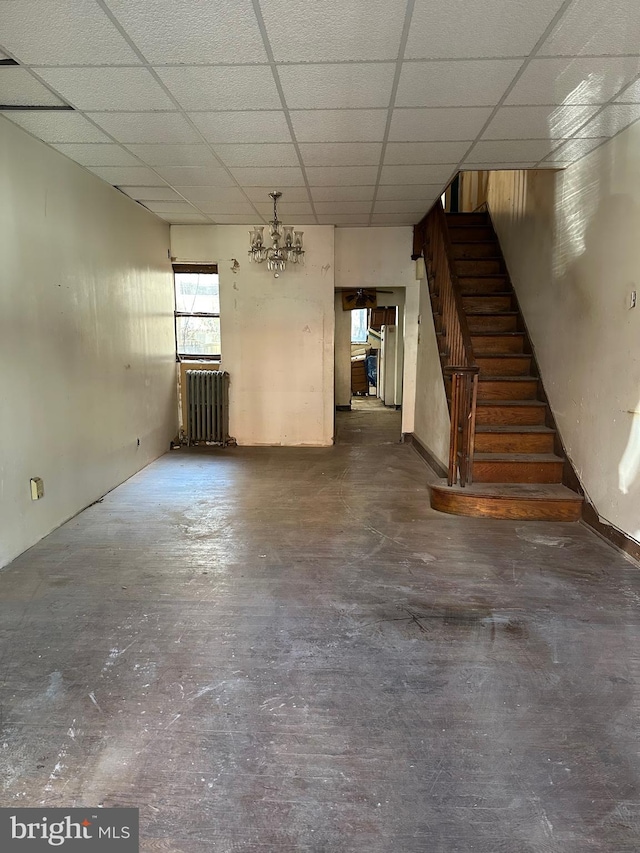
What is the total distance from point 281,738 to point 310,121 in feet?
11.3

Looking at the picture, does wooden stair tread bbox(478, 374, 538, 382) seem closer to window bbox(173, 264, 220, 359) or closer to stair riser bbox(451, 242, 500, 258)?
stair riser bbox(451, 242, 500, 258)

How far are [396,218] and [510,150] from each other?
2327mm

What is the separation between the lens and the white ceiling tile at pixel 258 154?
3.60 m

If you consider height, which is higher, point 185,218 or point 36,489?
point 185,218

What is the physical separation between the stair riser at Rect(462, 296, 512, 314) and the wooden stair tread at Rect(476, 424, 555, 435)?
5.34 ft

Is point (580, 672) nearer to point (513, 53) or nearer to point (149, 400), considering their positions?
point (513, 53)

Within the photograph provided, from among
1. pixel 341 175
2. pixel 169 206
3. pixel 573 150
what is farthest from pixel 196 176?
pixel 573 150

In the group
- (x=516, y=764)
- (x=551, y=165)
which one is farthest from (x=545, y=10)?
(x=516, y=764)

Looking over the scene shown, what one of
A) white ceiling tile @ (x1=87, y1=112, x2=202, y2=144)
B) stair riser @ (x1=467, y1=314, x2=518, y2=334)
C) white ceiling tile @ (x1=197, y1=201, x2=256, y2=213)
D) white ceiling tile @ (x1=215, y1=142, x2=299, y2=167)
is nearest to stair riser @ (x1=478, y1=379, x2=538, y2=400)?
stair riser @ (x1=467, y1=314, x2=518, y2=334)

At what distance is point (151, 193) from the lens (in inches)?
189

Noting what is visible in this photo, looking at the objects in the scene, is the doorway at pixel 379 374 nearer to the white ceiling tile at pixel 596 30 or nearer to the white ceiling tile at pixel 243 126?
the white ceiling tile at pixel 243 126

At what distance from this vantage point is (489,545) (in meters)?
3.35

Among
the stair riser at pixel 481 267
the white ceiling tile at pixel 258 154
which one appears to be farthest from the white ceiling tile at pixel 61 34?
the stair riser at pixel 481 267

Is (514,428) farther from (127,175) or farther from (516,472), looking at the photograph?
(127,175)
